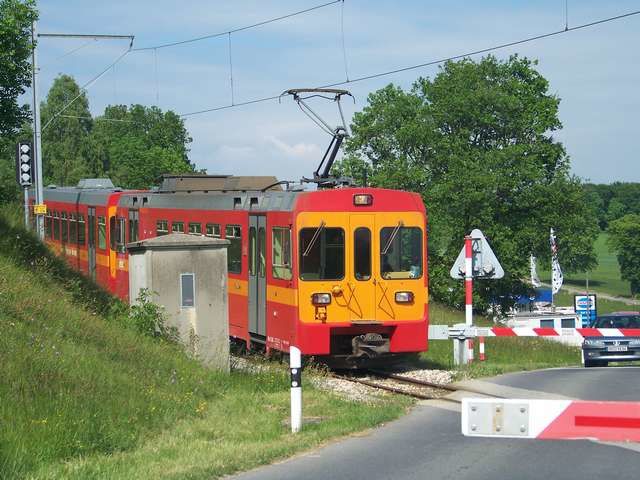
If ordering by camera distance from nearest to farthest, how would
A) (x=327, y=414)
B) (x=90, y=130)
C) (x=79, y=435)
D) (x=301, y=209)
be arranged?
(x=79, y=435) → (x=327, y=414) → (x=301, y=209) → (x=90, y=130)

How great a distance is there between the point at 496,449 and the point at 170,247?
674 centimetres

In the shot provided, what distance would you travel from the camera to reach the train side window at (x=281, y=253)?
1770 centimetres

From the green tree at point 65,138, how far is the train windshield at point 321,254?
7581 centimetres

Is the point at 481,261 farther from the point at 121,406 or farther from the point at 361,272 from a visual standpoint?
the point at 121,406

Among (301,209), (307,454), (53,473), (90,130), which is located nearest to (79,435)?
(53,473)

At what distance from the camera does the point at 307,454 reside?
10391 millimetres

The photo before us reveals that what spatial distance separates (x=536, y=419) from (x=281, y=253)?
11.8 m

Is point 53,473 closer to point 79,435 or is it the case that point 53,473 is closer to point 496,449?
point 79,435

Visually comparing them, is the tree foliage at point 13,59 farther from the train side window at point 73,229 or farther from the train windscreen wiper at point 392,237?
the train side window at point 73,229

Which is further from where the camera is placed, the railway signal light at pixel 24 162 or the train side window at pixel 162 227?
the railway signal light at pixel 24 162

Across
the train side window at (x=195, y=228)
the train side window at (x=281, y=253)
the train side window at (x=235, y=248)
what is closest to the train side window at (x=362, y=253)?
the train side window at (x=281, y=253)

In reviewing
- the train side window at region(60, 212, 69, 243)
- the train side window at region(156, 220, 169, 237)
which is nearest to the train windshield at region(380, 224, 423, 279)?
the train side window at region(156, 220, 169, 237)

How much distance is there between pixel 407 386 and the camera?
651 inches

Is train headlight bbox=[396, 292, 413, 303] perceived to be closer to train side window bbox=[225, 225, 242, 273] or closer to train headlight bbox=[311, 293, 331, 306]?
train headlight bbox=[311, 293, 331, 306]
